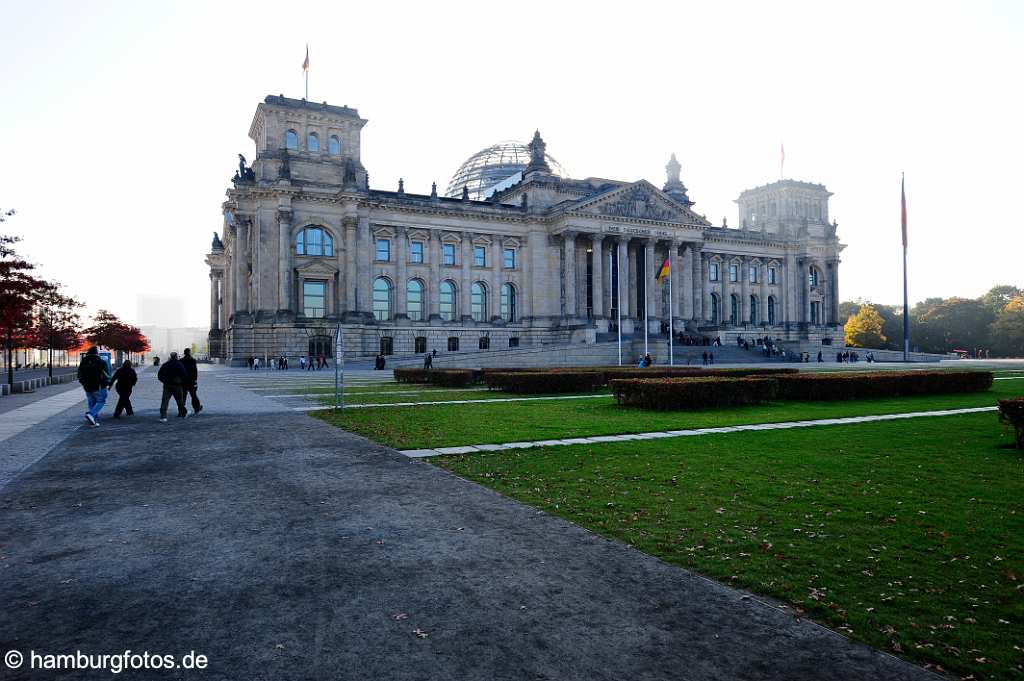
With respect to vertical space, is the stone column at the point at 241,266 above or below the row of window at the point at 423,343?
above

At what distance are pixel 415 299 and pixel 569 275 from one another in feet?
59.8

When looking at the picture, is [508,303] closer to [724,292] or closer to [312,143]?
[312,143]

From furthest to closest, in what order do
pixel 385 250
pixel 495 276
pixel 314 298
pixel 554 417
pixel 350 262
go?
pixel 495 276, pixel 385 250, pixel 314 298, pixel 350 262, pixel 554 417

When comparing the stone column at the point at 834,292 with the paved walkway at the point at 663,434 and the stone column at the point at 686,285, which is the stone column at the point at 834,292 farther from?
the paved walkway at the point at 663,434

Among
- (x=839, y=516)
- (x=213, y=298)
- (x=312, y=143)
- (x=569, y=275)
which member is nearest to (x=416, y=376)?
(x=839, y=516)

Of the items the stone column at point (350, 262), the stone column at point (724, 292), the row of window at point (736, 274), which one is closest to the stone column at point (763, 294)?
the row of window at point (736, 274)

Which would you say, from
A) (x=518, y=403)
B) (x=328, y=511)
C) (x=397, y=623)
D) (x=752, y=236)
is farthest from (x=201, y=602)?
(x=752, y=236)

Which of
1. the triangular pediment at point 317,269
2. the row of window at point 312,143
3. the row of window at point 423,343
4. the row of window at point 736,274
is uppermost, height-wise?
the row of window at point 312,143

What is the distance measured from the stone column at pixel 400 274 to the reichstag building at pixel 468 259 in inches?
6.1

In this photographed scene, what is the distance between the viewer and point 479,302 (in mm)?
76062

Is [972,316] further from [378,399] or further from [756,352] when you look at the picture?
[378,399]

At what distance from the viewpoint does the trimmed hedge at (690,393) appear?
2012 cm

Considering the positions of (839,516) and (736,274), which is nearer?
(839,516)

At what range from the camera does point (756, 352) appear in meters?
74.1
